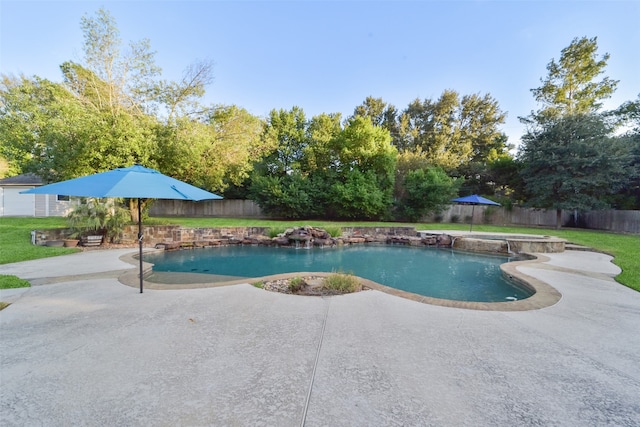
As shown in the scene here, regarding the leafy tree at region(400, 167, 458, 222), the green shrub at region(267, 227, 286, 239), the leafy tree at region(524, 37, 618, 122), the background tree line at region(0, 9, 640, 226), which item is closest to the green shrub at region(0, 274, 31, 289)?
the background tree line at region(0, 9, 640, 226)

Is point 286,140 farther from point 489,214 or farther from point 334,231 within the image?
point 489,214

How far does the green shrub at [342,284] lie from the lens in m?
4.49

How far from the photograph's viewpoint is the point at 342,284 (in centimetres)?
453

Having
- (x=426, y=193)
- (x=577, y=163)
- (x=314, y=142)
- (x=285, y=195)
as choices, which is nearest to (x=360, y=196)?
(x=426, y=193)

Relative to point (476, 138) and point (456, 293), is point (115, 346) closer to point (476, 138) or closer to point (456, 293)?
point (456, 293)

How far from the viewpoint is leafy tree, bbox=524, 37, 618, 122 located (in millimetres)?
17203

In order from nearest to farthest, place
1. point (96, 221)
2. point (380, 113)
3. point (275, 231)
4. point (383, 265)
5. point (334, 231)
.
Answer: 1. point (383, 265)
2. point (96, 221)
3. point (275, 231)
4. point (334, 231)
5. point (380, 113)

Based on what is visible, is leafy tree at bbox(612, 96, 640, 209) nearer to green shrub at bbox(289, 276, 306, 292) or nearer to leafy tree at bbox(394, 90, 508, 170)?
leafy tree at bbox(394, 90, 508, 170)

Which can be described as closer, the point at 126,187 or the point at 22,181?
the point at 126,187

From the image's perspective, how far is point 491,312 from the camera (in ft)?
11.4

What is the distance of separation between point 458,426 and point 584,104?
77.4ft

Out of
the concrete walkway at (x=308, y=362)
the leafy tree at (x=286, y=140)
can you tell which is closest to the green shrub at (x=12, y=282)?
the concrete walkway at (x=308, y=362)

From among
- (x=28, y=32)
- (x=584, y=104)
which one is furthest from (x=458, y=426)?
(x=584, y=104)

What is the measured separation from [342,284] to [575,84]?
22.4 metres
